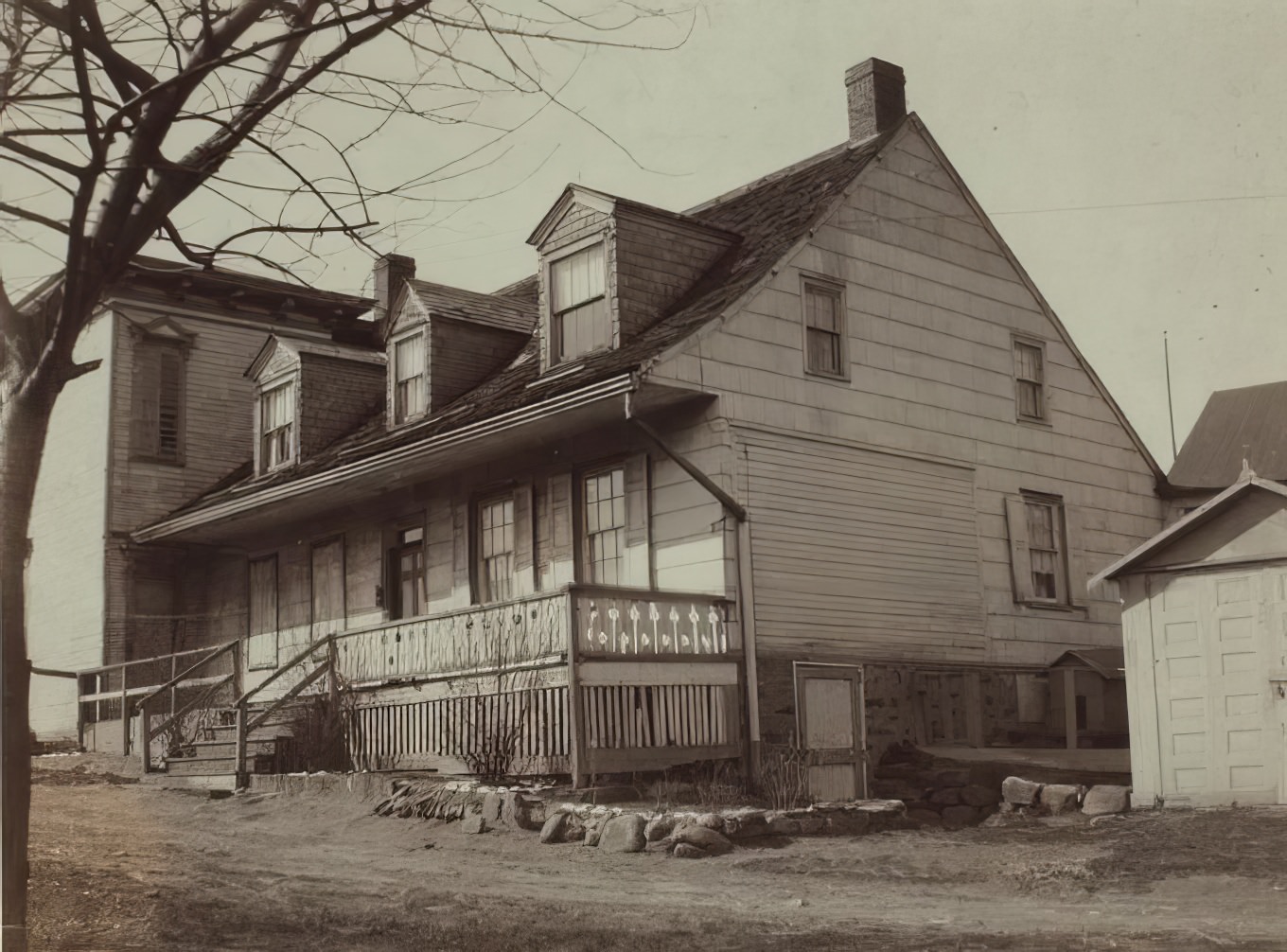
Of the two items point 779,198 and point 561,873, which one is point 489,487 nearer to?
point 779,198

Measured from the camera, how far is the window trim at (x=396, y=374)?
2086 cm

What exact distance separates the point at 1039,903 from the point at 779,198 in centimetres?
1180

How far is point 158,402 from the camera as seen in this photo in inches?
1001

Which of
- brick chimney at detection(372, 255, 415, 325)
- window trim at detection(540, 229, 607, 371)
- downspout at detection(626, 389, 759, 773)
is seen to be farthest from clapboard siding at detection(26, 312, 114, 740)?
downspout at detection(626, 389, 759, 773)

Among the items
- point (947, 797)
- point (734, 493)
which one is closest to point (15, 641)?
point (734, 493)

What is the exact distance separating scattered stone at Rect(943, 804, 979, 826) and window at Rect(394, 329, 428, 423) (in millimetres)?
9290

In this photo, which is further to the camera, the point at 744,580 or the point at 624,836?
the point at 744,580

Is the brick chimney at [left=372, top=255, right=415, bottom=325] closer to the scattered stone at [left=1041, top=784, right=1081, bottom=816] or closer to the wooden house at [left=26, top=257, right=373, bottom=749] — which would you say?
the wooden house at [left=26, top=257, right=373, bottom=749]

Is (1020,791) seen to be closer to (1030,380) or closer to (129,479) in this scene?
(1030,380)

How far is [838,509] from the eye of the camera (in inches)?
713

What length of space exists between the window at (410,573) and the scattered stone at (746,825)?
29.6 feet

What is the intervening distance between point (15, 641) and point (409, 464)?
1142 centimetres

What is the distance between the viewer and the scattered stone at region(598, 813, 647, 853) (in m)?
12.6

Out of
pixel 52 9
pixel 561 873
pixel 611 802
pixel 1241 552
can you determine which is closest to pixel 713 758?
pixel 611 802
